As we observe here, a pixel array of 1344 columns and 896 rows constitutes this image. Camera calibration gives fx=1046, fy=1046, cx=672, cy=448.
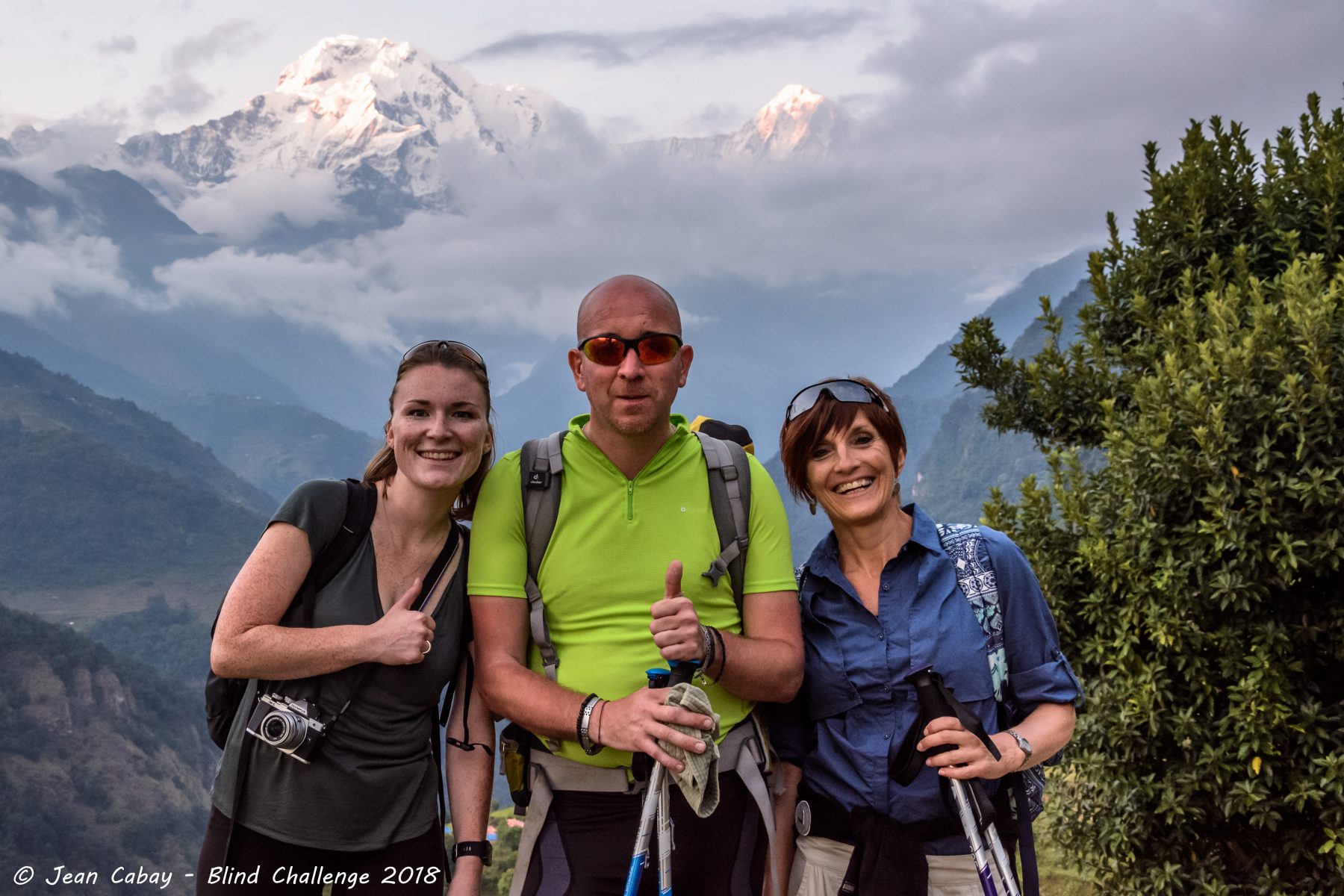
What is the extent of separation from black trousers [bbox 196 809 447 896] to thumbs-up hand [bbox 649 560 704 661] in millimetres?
1188

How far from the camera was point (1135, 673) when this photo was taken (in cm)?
711

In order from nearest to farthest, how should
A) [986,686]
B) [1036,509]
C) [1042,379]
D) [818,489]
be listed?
[986,686], [818,489], [1036,509], [1042,379]

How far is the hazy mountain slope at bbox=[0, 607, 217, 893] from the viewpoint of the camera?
9950 cm

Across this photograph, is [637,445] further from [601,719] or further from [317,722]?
[317,722]

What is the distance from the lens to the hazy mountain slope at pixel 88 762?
99500 millimetres

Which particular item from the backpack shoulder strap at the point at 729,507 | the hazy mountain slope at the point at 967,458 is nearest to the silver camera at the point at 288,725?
the backpack shoulder strap at the point at 729,507

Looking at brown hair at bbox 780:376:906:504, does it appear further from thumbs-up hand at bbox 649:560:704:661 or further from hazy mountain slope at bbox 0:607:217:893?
hazy mountain slope at bbox 0:607:217:893

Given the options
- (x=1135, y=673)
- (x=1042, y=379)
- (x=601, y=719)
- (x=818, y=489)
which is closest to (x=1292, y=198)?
(x=1042, y=379)

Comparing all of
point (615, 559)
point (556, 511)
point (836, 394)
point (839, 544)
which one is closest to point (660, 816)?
point (615, 559)

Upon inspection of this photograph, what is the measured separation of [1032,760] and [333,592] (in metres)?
2.30

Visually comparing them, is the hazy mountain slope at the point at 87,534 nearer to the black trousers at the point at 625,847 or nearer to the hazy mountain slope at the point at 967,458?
the hazy mountain slope at the point at 967,458

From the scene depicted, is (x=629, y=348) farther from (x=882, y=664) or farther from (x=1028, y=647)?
(x=1028, y=647)

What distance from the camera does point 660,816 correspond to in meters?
3.11

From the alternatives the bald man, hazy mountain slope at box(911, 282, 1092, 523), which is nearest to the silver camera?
the bald man
